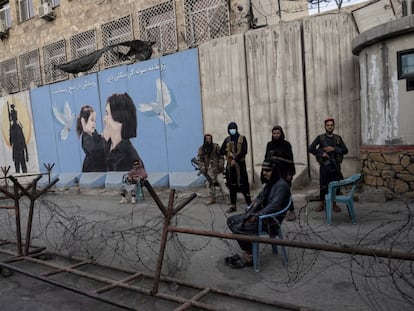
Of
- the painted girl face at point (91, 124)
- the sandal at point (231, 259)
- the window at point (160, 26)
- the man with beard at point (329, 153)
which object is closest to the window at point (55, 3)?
the window at point (160, 26)

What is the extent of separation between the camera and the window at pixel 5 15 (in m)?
18.0

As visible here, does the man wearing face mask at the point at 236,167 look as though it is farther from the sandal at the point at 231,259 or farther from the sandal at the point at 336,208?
the sandal at the point at 231,259

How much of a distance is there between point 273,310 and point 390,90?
4601 mm

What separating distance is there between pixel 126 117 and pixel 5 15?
11717mm

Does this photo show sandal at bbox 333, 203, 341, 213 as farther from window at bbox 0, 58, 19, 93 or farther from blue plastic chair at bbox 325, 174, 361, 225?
window at bbox 0, 58, 19, 93

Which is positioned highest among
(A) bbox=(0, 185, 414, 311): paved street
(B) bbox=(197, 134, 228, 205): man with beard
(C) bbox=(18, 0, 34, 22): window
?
(C) bbox=(18, 0, 34, 22): window

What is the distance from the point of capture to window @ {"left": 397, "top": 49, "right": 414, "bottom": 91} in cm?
589

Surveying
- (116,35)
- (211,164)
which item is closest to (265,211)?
(211,164)

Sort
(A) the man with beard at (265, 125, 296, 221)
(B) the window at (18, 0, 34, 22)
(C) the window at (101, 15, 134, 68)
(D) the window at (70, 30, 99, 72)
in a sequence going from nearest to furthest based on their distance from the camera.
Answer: (A) the man with beard at (265, 125, 296, 221) → (C) the window at (101, 15, 134, 68) → (D) the window at (70, 30, 99, 72) → (B) the window at (18, 0, 34, 22)

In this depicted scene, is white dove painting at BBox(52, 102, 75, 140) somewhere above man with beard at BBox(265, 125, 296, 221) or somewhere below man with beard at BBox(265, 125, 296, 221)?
Result: above

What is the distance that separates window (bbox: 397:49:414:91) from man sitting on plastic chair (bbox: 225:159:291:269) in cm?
329

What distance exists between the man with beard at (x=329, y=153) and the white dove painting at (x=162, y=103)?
16.9ft

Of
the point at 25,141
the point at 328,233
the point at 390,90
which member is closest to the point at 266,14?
the point at 390,90

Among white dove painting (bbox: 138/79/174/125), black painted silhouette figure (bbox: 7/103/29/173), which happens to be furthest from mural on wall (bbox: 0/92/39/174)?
white dove painting (bbox: 138/79/174/125)
